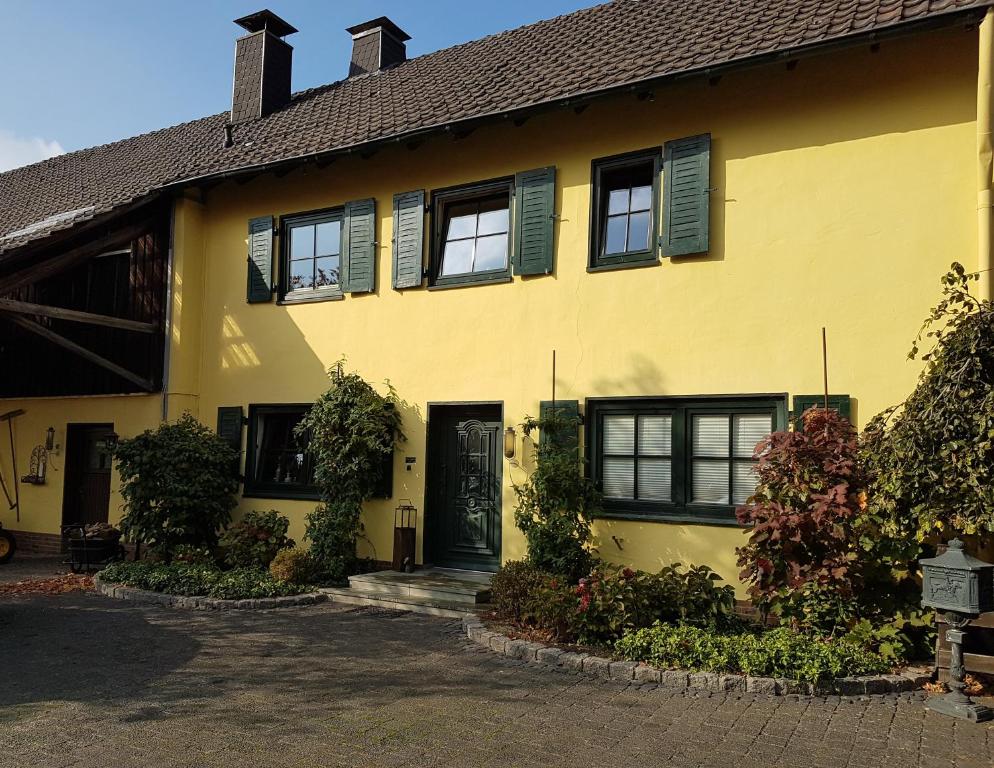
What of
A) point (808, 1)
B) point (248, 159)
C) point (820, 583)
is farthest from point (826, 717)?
point (248, 159)

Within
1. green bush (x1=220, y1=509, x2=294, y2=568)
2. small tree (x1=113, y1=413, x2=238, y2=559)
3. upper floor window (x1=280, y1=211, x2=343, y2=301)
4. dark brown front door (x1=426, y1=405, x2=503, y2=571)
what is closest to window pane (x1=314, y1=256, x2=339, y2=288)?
upper floor window (x1=280, y1=211, x2=343, y2=301)

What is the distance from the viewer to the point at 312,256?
11.4 meters

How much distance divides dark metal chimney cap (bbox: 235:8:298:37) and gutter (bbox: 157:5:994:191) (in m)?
4.79

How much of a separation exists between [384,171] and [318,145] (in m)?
0.89

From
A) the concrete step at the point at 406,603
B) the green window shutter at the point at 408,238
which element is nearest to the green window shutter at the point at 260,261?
the green window shutter at the point at 408,238

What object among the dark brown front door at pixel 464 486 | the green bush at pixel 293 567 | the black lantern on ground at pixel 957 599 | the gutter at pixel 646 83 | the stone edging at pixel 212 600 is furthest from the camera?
the dark brown front door at pixel 464 486

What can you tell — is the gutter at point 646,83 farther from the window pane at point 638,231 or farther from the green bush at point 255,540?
the green bush at point 255,540

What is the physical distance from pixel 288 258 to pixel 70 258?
2784 millimetres

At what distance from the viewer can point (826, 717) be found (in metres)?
5.36

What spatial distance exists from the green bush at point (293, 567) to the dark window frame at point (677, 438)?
3.54m

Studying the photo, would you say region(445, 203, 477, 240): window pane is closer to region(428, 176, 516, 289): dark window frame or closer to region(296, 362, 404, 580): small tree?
region(428, 176, 516, 289): dark window frame

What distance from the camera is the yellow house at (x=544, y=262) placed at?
297 inches

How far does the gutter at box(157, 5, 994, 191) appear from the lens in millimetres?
6930

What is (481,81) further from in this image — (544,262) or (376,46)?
(376,46)
